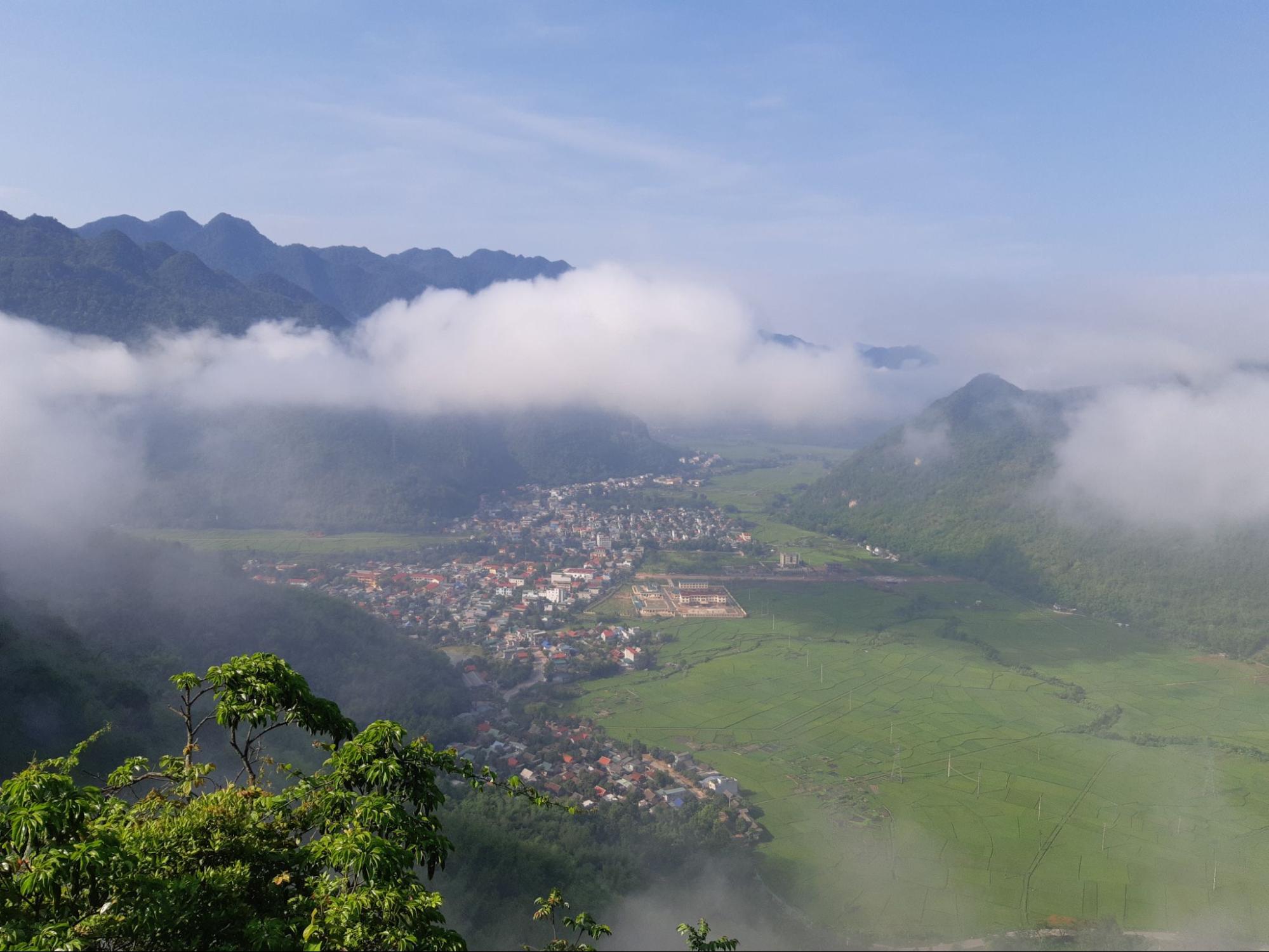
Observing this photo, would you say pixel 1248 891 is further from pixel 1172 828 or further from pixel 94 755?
pixel 94 755

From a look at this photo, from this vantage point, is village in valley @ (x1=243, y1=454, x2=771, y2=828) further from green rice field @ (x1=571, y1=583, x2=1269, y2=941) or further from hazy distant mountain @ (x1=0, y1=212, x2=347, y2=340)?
hazy distant mountain @ (x1=0, y1=212, x2=347, y2=340)

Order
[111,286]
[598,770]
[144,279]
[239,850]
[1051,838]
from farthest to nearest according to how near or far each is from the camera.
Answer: [144,279] → [111,286] → [598,770] → [1051,838] → [239,850]

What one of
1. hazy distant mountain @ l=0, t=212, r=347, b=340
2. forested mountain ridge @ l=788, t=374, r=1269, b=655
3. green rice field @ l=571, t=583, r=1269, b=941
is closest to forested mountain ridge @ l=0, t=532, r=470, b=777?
green rice field @ l=571, t=583, r=1269, b=941

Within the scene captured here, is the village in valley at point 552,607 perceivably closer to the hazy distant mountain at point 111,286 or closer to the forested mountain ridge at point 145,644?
the forested mountain ridge at point 145,644

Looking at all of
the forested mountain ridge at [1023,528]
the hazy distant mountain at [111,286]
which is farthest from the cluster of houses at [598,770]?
the hazy distant mountain at [111,286]

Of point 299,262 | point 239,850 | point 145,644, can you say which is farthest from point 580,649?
point 299,262

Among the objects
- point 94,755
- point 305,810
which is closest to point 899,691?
point 94,755

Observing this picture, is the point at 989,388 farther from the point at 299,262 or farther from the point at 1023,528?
the point at 299,262
